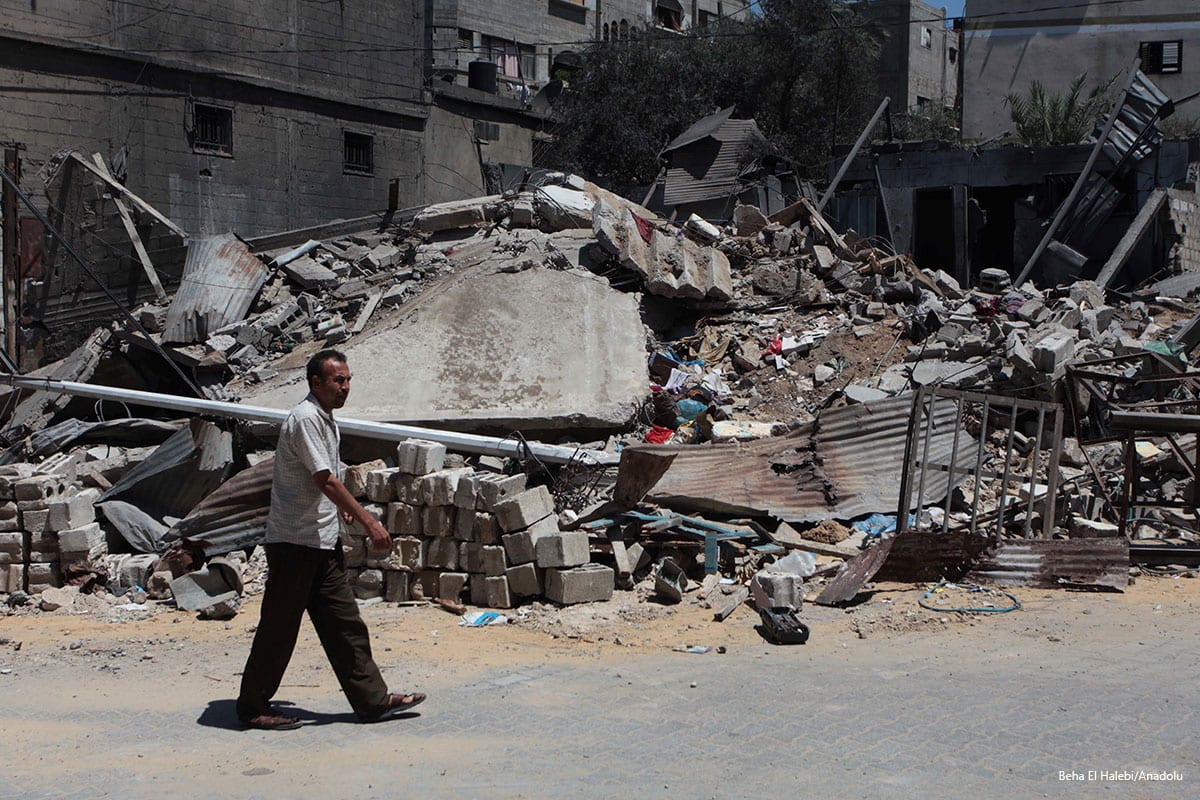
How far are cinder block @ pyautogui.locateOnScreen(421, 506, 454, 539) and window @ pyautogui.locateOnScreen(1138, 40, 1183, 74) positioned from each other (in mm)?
27267

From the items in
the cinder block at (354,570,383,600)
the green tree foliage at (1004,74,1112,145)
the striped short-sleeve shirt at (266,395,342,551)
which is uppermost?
the green tree foliage at (1004,74,1112,145)

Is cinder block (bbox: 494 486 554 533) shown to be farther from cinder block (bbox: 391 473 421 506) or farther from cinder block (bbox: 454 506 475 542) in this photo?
cinder block (bbox: 391 473 421 506)

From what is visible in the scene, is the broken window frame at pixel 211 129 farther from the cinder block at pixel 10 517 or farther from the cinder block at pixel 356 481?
the cinder block at pixel 356 481

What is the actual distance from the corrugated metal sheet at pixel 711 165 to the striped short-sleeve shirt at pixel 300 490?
1549 cm

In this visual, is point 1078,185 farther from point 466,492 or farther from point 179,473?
point 179,473

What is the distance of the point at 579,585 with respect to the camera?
20.9 ft

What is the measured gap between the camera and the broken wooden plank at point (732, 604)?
6156 millimetres

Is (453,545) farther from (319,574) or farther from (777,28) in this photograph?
(777,28)

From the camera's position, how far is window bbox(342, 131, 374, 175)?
69.9 feet

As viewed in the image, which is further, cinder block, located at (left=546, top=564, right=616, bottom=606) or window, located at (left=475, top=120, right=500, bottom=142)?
window, located at (left=475, top=120, right=500, bottom=142)

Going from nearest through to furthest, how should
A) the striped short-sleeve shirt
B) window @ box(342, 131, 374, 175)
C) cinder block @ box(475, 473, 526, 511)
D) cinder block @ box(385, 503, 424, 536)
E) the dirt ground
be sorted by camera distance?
1. the striped short-sleeve shirt
2. the dirt ground
3. cinder block @ box(475, 473, 526, 511)
4. cinder block @ box(385, 503, 424, 536)
5. window @ box(342, 131, 374, 175)

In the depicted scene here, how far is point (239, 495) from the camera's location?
25.1 ft

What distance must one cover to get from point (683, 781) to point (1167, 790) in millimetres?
1535

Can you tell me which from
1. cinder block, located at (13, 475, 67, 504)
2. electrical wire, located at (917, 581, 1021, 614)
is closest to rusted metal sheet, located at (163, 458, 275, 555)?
cinder block, located at (13, 475, 67, 504)
